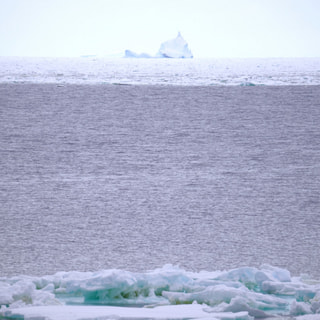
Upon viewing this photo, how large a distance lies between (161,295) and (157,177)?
75 centimetres

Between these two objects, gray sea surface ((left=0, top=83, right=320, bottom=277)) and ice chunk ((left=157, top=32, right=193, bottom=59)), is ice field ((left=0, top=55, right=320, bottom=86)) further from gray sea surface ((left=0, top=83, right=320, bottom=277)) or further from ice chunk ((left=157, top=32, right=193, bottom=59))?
ice chunk ((left=157, top=32, right=193, bottom=59))

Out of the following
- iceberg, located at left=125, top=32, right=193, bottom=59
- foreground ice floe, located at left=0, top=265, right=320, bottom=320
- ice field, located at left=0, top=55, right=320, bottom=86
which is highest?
iceberg, located at left=125, top=32, right=193, bottom=59

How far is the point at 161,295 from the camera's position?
0.94 metres

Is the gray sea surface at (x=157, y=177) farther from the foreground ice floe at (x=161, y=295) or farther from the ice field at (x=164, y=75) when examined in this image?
the ice field at (x=164, y=75)

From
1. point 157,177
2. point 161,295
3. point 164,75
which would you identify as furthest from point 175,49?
point 161,295

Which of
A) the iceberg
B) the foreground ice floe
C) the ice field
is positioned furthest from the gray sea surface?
the iceberg

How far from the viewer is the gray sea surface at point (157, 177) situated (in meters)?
1.18

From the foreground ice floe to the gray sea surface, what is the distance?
0.12 meters

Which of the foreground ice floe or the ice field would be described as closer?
the foreground ice floe

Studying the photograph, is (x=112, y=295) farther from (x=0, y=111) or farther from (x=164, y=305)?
(x=0, y=111)

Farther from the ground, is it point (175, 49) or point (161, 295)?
point (175, 49)

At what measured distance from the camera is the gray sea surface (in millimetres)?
1182

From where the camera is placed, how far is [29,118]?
2.10m

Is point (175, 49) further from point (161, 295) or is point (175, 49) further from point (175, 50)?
point (161, 295)
